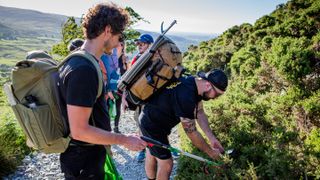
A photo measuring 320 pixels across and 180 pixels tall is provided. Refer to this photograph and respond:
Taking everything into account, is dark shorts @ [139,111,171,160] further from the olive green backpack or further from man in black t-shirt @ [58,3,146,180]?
the olive green backpack

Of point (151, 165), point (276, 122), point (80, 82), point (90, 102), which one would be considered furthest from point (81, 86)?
point (276, 122)

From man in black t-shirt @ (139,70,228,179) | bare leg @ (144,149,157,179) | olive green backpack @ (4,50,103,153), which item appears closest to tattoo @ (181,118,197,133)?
man in black t-shirt @ (139,70,228,179)

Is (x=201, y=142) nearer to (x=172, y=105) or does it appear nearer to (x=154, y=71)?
(x=172, y=105)

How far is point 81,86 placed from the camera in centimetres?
245

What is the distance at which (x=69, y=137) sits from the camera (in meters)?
2.85

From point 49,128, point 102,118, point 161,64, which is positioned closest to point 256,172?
point 161,64

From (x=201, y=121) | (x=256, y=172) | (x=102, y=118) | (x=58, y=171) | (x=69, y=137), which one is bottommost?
(x=58, y=171)

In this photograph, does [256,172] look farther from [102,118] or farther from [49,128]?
[49,128]

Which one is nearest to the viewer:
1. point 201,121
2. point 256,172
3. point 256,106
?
point 256,172

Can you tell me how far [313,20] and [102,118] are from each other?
793 centimetres

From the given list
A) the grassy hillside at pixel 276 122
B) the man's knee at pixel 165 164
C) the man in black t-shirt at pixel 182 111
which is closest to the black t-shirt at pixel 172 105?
the man in black t-shirt at pixel 182 111

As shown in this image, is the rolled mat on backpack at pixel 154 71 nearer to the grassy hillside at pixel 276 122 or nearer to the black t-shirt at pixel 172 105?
the black t-shirt at pixel 172 105

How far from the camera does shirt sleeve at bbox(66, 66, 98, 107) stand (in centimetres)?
245

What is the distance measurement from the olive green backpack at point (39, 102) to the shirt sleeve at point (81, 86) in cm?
12
